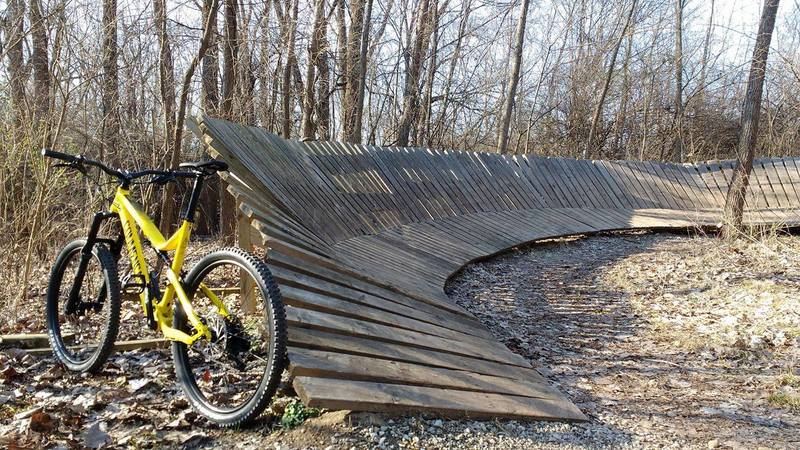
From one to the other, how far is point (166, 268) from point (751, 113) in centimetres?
1059

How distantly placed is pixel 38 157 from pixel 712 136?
67.7 feet

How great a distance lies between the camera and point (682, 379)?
479cm

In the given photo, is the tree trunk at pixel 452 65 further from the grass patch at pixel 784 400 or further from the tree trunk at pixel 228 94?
the grass patch at pixel 784 400

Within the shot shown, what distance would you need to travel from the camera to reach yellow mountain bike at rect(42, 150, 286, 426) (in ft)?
9.89

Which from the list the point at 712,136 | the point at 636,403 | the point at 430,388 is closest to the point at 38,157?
the point at 430,388

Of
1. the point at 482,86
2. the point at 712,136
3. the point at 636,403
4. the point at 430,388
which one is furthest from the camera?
the point at 712,136

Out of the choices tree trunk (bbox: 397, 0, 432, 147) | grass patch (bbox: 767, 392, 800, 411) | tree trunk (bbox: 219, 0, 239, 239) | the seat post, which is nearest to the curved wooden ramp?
the seat post

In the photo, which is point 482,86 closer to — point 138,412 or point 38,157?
point 38,157

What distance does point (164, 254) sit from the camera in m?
3.46

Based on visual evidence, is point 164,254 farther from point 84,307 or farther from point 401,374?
point 401,374

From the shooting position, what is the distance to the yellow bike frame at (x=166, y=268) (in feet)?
10.5

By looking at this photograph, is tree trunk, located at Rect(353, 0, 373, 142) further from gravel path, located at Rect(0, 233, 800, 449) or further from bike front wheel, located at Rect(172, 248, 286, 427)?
bike front wheel, located at Rect(172, 248, 286, 427)

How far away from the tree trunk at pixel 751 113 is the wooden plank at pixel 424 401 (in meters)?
8.20

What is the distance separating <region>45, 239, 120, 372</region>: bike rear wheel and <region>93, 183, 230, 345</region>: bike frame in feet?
0.52
